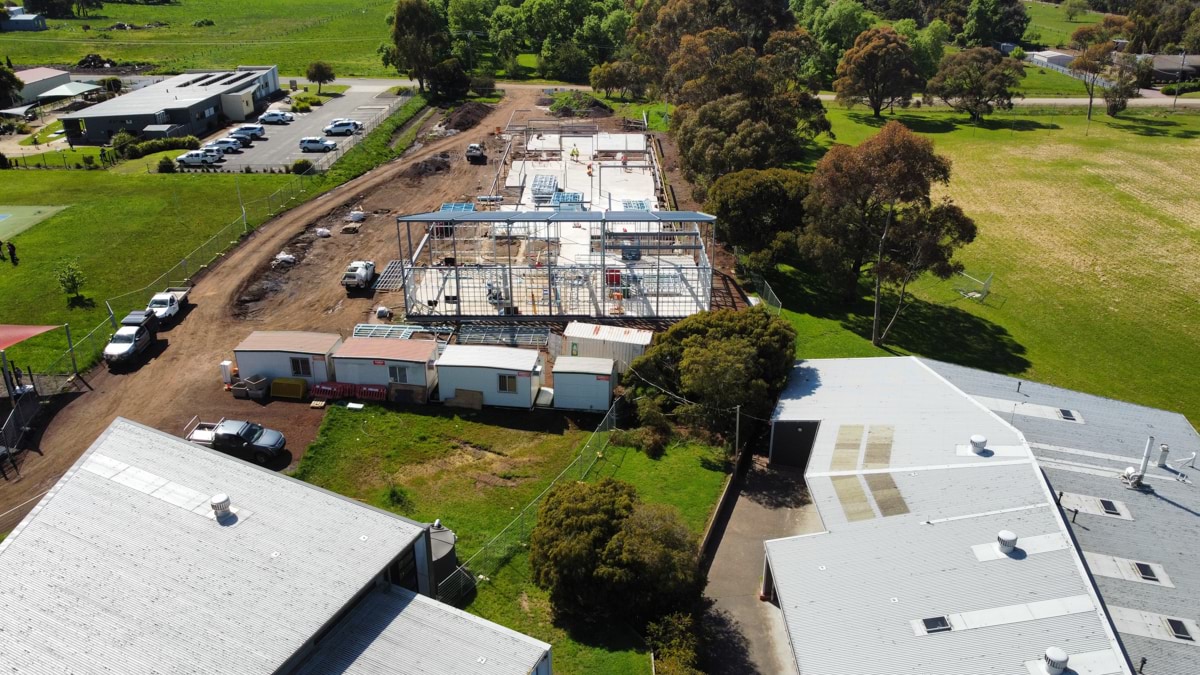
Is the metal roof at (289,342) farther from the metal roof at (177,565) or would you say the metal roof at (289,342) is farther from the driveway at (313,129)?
the driveway at (313,129)

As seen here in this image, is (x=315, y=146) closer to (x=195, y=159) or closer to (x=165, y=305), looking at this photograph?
(x=195, y=159)

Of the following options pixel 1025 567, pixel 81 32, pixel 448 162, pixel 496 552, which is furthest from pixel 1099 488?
pixel 81 32

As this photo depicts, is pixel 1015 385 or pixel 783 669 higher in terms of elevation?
pixel 1015 385

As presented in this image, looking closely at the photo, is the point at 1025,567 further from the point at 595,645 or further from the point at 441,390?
the point at 441,390

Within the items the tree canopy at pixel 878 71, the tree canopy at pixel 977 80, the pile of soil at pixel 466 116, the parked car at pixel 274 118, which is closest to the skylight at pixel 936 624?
the pile of soil at pixel 466 116

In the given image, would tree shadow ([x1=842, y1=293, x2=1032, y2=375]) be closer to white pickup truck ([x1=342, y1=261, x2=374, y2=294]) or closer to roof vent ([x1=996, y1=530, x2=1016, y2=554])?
roof vent ([x1=996, y1=530, x2=1016, y2=554])

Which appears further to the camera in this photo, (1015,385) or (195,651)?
(1015,385)

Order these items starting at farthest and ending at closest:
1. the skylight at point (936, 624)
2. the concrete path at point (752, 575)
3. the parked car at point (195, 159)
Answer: the parked car at point (195, 159) → the concrete path at point (752, 575) → the skylight at point (936, 624)
